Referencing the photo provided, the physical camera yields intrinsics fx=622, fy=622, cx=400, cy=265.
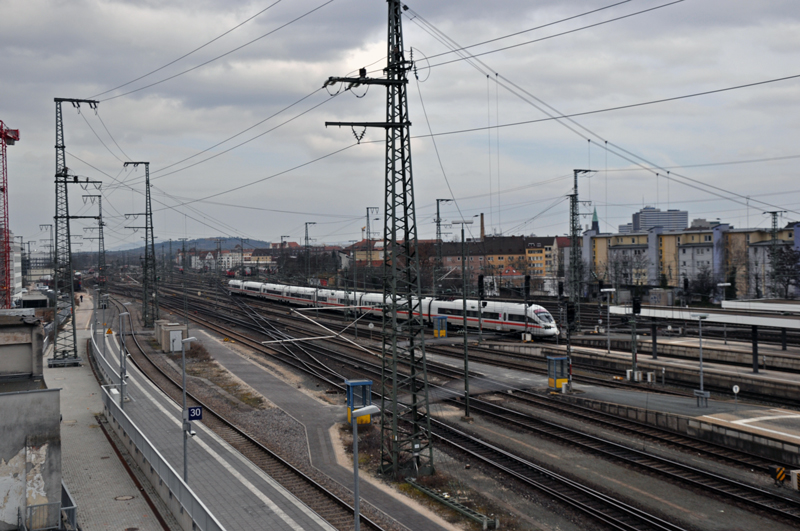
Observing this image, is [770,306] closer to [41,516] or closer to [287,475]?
[287,475]

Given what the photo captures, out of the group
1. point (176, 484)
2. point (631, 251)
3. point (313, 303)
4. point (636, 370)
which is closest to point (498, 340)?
point (636, 370)

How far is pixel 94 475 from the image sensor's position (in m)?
18.4

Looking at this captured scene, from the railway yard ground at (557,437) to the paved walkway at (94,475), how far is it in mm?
4552

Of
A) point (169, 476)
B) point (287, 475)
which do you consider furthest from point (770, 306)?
point (169, 476)

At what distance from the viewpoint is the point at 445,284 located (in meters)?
93.4

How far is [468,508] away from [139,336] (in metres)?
39.8

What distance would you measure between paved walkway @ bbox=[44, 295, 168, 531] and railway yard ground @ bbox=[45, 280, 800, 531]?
4.55 metres

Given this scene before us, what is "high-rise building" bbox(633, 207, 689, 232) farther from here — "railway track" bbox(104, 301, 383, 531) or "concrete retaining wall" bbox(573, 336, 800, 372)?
"railway track" bbox(104, 301, 383, 531)

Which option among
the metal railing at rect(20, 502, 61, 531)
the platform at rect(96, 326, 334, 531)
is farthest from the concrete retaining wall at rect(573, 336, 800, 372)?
the metal railing at rect(20, 502, 61, 531)

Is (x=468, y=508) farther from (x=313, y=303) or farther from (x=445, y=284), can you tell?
(x=445, y=284)

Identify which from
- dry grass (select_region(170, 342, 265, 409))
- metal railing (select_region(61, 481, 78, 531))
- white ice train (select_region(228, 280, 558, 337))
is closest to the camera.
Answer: metal railing (select_region(61, 481, 78, 531))

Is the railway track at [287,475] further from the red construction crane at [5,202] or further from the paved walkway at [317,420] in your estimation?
the red construction crane at [5,202]

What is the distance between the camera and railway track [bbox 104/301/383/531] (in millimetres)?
15023

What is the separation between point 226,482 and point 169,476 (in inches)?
77.8
